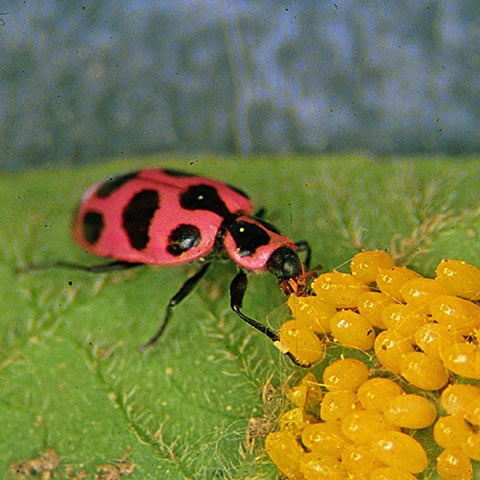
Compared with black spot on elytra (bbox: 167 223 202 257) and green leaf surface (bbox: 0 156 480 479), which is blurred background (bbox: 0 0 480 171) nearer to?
green leaf surface (bbox: 0 156 480 479)

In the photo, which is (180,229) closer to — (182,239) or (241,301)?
(182,239)

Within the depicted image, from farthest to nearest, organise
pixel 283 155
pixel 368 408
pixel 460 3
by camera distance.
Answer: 1. pixel 283 155
2. pixel 460 3
3. pixel 368 408

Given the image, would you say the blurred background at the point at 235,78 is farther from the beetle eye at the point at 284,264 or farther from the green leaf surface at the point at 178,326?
the beetle eye at the point at 284,264

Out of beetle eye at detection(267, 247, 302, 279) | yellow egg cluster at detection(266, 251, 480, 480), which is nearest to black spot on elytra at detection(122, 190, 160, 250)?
beetle eye at detection(267, 247, 302, 279)

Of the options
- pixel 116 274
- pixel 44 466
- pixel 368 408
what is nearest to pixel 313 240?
pixel 116 274

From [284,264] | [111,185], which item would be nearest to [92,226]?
[111,185]

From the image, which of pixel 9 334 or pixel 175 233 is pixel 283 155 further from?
pixel 9 334

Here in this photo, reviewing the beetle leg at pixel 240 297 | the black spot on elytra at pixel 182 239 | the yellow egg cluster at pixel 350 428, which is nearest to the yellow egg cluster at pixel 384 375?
the yellow egg cluster at pixel 350 428
